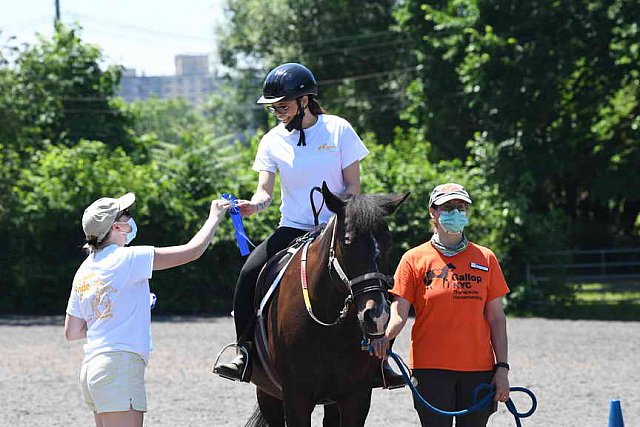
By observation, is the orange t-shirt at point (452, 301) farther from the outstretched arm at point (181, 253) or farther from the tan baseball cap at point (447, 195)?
the outstretched arm at point (181, 253)

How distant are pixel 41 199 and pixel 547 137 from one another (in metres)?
11.8

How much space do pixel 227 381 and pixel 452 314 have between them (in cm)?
766

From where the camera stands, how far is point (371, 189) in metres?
22.3

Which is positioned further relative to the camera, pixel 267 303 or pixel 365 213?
pixel 267 303

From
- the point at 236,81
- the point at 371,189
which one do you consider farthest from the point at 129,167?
the point at 236,81

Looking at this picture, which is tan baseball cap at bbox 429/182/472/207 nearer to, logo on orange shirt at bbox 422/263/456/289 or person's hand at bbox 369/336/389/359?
logo on orange shirt at bbox 422/263/456/289

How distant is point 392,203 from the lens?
17.2ft

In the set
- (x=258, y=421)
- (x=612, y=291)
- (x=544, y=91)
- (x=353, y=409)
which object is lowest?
(x=612, y=291)

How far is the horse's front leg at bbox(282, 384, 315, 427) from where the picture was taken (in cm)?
562

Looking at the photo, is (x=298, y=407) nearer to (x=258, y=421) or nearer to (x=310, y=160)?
(x=258, y=421)

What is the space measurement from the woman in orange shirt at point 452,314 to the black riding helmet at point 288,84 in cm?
132

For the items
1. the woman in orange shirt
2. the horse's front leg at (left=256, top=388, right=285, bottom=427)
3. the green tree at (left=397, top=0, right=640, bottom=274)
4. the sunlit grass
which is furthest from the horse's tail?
the sunlit grass

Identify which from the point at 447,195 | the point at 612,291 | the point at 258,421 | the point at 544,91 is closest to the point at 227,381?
the point at 258,421

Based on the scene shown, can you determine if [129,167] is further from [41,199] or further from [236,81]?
[236,81]
